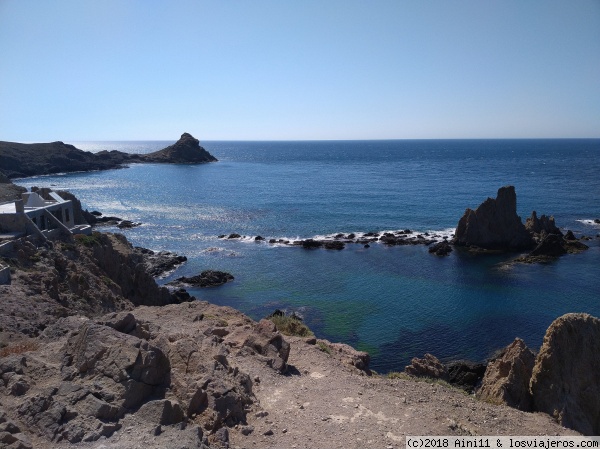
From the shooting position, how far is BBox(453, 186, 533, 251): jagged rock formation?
5962 cm

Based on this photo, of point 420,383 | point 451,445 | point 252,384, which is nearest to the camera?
point 451,445

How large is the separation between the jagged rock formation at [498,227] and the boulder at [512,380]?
132 feet

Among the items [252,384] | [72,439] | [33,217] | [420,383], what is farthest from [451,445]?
[33,217]

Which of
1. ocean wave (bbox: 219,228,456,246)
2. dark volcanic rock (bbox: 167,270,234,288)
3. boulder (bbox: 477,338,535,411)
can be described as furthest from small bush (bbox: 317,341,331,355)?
ocean wave (bbox: 219,228,456,246)

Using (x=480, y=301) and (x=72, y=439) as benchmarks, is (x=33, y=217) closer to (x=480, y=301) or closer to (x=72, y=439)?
(x=72, y=439)

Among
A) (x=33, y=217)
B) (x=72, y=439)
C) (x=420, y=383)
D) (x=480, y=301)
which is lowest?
(x=480, y=301)

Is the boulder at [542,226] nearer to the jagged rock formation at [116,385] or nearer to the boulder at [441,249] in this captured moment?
the boulder at [441,249]

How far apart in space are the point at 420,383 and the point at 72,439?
45.8 feet

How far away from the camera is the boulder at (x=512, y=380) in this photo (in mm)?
19594

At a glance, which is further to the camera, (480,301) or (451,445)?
(480,301)

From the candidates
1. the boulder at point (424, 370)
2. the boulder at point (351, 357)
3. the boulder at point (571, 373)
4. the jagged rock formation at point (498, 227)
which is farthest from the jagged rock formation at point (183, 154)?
the boulder at point (571, 373)

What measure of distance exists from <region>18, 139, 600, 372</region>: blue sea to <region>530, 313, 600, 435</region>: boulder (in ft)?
37.6

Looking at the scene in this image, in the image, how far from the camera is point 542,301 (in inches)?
1607

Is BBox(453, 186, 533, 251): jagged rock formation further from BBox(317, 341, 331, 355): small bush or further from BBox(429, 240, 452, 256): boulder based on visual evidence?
BBox(317, 341, 331, 355): small bush
